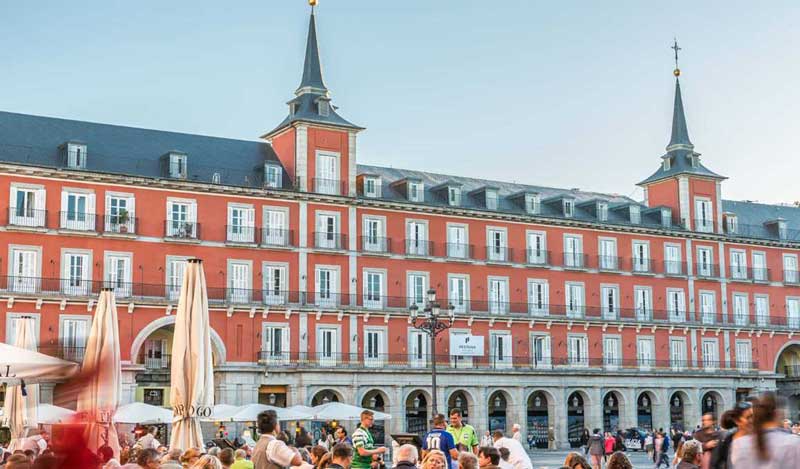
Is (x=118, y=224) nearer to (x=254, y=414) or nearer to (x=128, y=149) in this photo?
(x=128, y=149)

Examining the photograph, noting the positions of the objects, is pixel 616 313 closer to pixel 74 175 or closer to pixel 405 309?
pixel 405 309

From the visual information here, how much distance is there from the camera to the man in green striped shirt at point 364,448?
45.9 feet

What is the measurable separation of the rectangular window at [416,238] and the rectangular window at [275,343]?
26.8 feet

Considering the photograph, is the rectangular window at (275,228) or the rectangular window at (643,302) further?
the rectangular window at (643,302)

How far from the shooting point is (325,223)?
52.3 meters

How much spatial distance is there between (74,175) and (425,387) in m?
19.7

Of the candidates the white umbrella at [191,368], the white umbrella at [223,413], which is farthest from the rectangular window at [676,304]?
the white umbrella at [191,368]

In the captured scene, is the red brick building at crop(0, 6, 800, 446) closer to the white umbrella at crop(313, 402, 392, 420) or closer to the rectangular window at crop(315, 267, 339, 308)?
the rectangular window at crop(315, 267, 339, 308)

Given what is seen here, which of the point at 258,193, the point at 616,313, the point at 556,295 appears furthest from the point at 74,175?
the point at 616,313

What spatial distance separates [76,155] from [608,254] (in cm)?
3008

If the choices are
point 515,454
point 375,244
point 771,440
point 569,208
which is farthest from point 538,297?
point 771,440

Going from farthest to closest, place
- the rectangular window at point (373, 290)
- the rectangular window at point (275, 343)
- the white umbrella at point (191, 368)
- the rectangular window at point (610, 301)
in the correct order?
the rectangular window at point (610, 301) < the rectangular window at point (373, 290) < the rectangular window at point (275, 343) < the white umbrella at point (191, 368)

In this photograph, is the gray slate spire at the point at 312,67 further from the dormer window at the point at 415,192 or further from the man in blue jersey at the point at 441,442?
the man in blue jersey at the point at 441,442

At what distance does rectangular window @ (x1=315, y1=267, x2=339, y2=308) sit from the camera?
169ft
